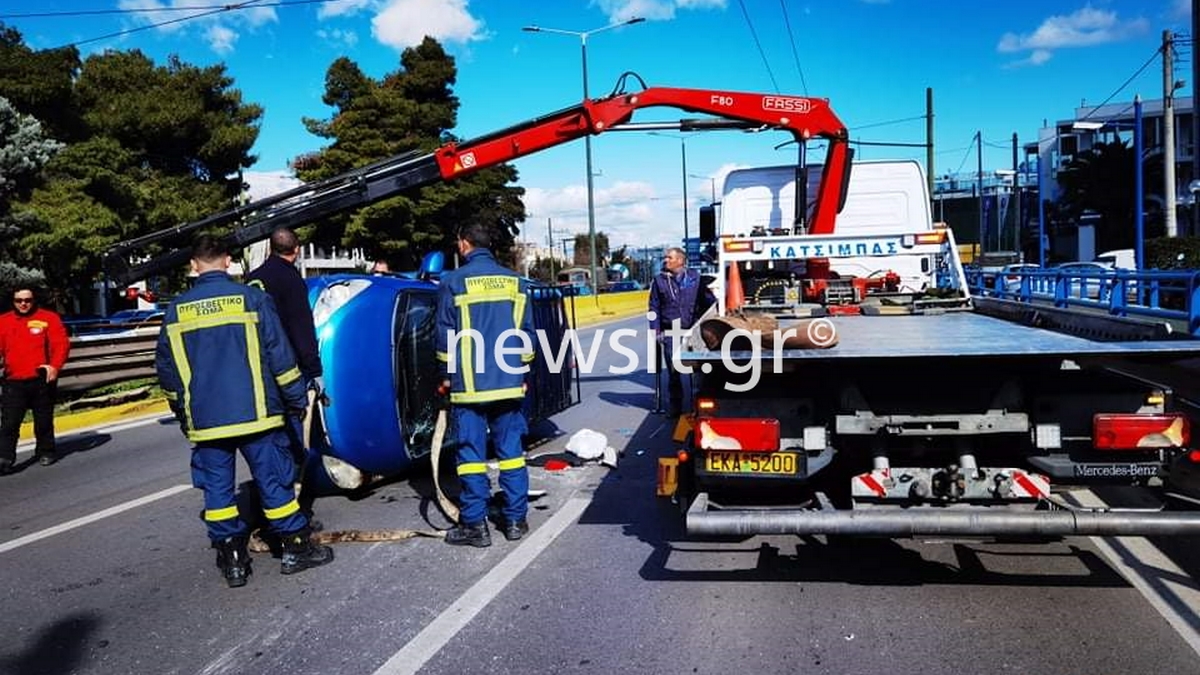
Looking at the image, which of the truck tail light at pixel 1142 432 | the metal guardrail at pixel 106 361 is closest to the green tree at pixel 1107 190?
the metal guardrail at pixel 106 361

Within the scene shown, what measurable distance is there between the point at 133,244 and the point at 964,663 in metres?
7.78

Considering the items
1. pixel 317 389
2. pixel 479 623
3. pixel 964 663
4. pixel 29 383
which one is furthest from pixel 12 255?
pixel 964 663

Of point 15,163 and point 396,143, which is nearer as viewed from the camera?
point 15,163

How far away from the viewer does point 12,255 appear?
44.9 feet

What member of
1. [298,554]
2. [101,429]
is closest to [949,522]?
[298,554]

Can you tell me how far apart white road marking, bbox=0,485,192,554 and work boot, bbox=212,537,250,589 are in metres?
1.88

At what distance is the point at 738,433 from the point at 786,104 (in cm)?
616

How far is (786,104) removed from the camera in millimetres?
9594

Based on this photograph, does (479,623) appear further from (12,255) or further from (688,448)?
(12,255)

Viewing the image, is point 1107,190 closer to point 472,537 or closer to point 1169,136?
point 1169,136

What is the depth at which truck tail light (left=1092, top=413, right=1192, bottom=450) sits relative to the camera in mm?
4047

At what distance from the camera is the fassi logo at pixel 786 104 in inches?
376

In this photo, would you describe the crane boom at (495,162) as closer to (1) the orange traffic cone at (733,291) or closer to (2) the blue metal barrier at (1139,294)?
(1) the orange traffic cone at (733,291)

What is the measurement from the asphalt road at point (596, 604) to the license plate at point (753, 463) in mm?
570
